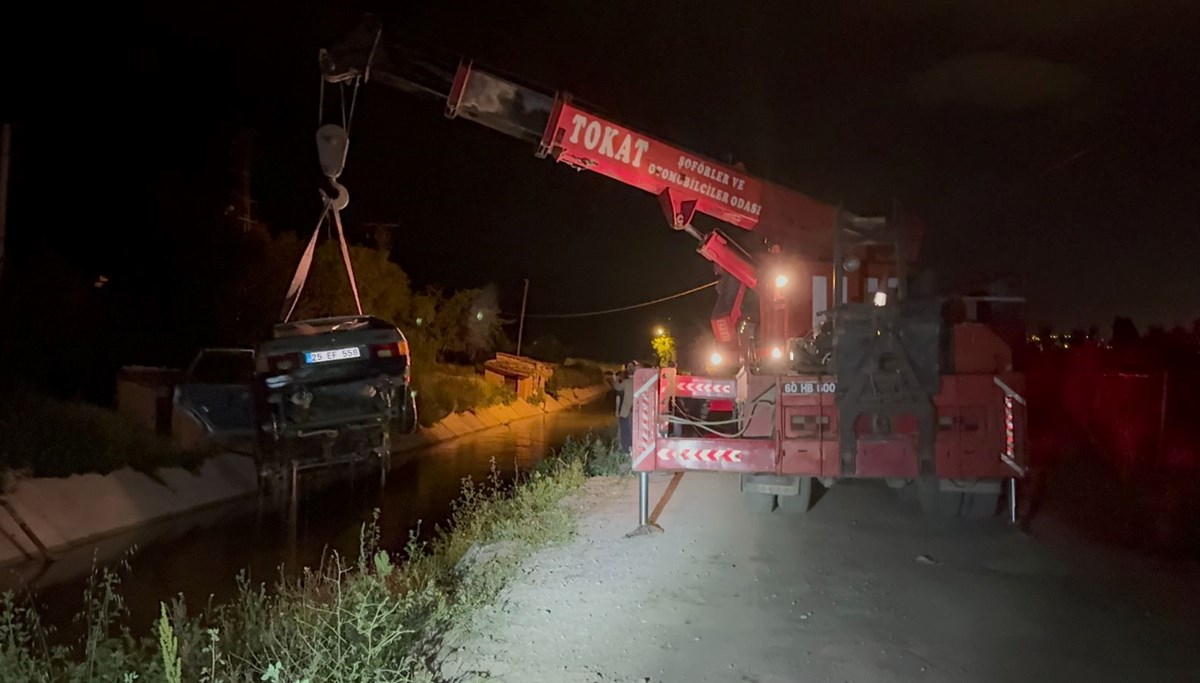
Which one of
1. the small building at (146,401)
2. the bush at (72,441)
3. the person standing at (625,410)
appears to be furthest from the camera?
the small building at (146,401)

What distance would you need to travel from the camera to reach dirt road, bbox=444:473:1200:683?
5.07 m

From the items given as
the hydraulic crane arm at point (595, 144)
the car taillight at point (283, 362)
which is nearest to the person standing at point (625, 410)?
the hydraulic crane arm at point (595, 144)

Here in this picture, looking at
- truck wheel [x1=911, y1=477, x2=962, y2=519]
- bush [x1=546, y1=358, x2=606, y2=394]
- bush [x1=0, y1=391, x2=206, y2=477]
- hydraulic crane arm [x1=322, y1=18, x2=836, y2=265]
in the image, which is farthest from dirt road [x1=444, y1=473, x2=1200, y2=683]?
bush [x1=546, y1=358, x2=606, y2=394]

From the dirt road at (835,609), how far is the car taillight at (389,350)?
12.5 ft

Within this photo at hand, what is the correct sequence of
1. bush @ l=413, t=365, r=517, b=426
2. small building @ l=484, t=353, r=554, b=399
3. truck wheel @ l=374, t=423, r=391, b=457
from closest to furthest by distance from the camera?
1. truck wheel @ l=374, t=423, r=391, b=457
2. bush @ l=413, t=365, r=517, b=426
3. small building @ l=484, t=353, r=554, b=399

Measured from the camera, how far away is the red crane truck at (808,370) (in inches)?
332

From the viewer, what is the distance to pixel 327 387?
10.9 m

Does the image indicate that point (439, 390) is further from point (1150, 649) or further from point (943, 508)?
point (1150, 649)

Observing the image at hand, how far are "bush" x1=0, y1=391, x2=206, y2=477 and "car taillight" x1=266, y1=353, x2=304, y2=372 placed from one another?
481 cm

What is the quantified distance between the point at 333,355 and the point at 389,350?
2.32 feet

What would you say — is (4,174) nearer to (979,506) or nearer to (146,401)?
(146,401)

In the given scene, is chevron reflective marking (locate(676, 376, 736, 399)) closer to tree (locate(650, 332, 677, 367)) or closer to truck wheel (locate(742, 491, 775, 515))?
truck wheel (locate(742, 491, 775, 515))

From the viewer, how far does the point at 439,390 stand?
31.3 m

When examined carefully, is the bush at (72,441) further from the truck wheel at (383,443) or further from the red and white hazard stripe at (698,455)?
the red and white hazard stripe at (698,455)
